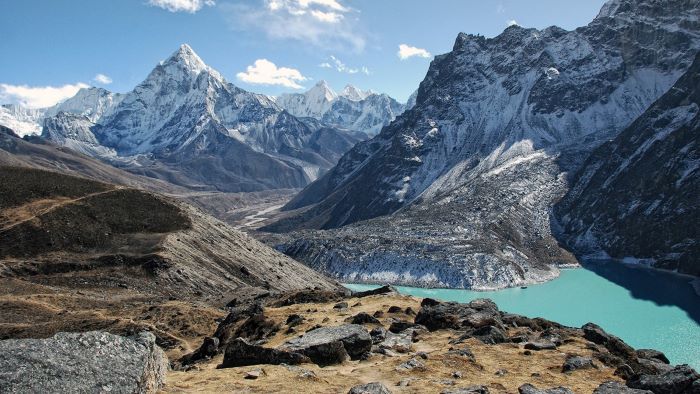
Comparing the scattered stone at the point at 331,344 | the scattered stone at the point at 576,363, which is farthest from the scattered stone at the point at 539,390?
the scattered stone at the point at 331,344

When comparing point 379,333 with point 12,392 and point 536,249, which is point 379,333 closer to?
point 12,392

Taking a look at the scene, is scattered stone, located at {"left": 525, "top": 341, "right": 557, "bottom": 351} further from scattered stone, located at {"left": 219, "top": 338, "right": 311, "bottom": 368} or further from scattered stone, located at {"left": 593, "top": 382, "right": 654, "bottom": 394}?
scattered stone, located at {"left": 219, "top": 338, "right": 311, "bottom": 368}

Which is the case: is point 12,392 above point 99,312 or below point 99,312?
above

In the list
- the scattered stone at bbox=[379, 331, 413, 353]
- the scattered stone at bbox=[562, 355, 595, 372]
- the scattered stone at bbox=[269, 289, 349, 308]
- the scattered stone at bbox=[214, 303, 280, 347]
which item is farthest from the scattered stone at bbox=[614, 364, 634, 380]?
the scattered stone at bbox=[269, 289, 349, 308]

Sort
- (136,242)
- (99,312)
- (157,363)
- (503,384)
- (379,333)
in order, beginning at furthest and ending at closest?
(136,242)
(99,312)
(379,333)
(503,384)
(157,363)

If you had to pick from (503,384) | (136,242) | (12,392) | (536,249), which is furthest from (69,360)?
(536,249)

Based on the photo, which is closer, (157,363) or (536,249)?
(157,363)

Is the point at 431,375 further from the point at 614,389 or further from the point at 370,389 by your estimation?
the point at 614,389
